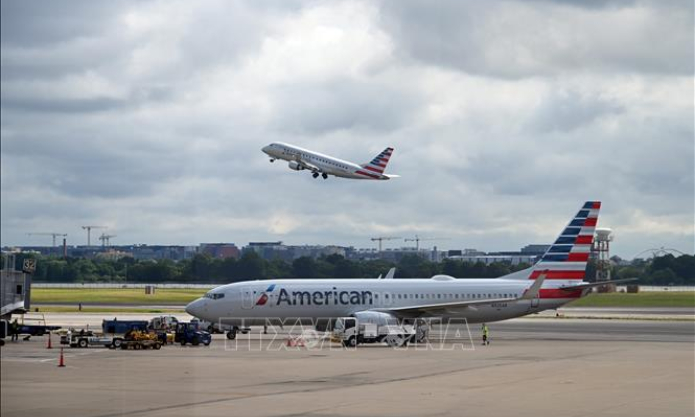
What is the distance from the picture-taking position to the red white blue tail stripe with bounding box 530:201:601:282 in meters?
73.8

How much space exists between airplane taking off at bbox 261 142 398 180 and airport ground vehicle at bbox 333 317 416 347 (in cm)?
4278

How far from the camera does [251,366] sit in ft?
159

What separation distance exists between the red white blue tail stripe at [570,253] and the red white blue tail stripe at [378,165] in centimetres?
3794

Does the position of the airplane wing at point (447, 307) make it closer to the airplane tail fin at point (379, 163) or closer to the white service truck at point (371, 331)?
the white service truck at point (371, 331)

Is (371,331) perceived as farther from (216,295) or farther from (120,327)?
(120,327)

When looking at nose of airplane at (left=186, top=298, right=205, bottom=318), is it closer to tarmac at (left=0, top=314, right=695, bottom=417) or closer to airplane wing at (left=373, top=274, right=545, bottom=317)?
tarmac at (left=0, top=314, right=695, bottom=417)

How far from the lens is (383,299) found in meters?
70.5

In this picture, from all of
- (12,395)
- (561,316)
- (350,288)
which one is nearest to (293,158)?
(561,316)

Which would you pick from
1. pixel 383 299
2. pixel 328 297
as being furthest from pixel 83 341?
pixel 383 299

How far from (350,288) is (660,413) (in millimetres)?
39704

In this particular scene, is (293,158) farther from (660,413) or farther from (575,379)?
(660,413)

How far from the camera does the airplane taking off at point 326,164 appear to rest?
358 ft

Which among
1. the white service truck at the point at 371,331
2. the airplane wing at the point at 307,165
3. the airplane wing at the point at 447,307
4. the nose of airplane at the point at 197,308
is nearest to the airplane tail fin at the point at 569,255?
the airplane wing at the point at 447,307

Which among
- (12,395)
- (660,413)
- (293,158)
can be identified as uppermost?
(293,158)
